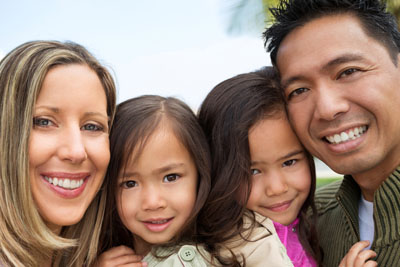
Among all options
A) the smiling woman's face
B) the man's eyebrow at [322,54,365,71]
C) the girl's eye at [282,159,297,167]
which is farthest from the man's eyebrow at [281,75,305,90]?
the smiling woman's face

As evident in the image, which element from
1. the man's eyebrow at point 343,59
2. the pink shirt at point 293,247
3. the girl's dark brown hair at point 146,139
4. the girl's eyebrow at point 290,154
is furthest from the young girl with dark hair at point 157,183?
the man's eyebrow at point 343,59

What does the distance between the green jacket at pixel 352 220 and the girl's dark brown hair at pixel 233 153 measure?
0.15 metres

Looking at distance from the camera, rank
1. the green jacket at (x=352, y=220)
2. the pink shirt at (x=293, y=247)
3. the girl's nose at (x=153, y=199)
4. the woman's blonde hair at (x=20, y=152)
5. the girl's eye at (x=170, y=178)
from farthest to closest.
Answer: the pink shirt at (x=293, y=247), the girl's eye at (x=170, y=178), the girl's nose at (x=153, y=199), the green jacket at (x=352, y=220), the woman's blonde hair at (x=20, y=152)

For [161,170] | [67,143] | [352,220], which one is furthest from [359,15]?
[67,143]

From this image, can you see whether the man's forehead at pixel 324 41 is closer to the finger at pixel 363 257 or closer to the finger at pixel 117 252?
→ the finger at pixel 363 257

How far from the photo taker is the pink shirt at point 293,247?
118 inches

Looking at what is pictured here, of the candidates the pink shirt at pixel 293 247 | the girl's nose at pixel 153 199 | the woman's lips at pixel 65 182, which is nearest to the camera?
the woman's lips at pixel 65 182

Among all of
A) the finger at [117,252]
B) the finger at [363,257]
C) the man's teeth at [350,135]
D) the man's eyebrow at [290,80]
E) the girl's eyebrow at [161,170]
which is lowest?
the finger at [117,252]

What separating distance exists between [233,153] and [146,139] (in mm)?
579

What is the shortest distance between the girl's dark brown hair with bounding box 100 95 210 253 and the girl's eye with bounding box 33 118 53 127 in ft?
1.86

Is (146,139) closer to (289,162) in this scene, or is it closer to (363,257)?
(289,162)

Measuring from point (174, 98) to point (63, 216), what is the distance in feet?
3.98

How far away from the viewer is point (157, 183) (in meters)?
2.86

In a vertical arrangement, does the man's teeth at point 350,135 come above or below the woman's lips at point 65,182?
above
